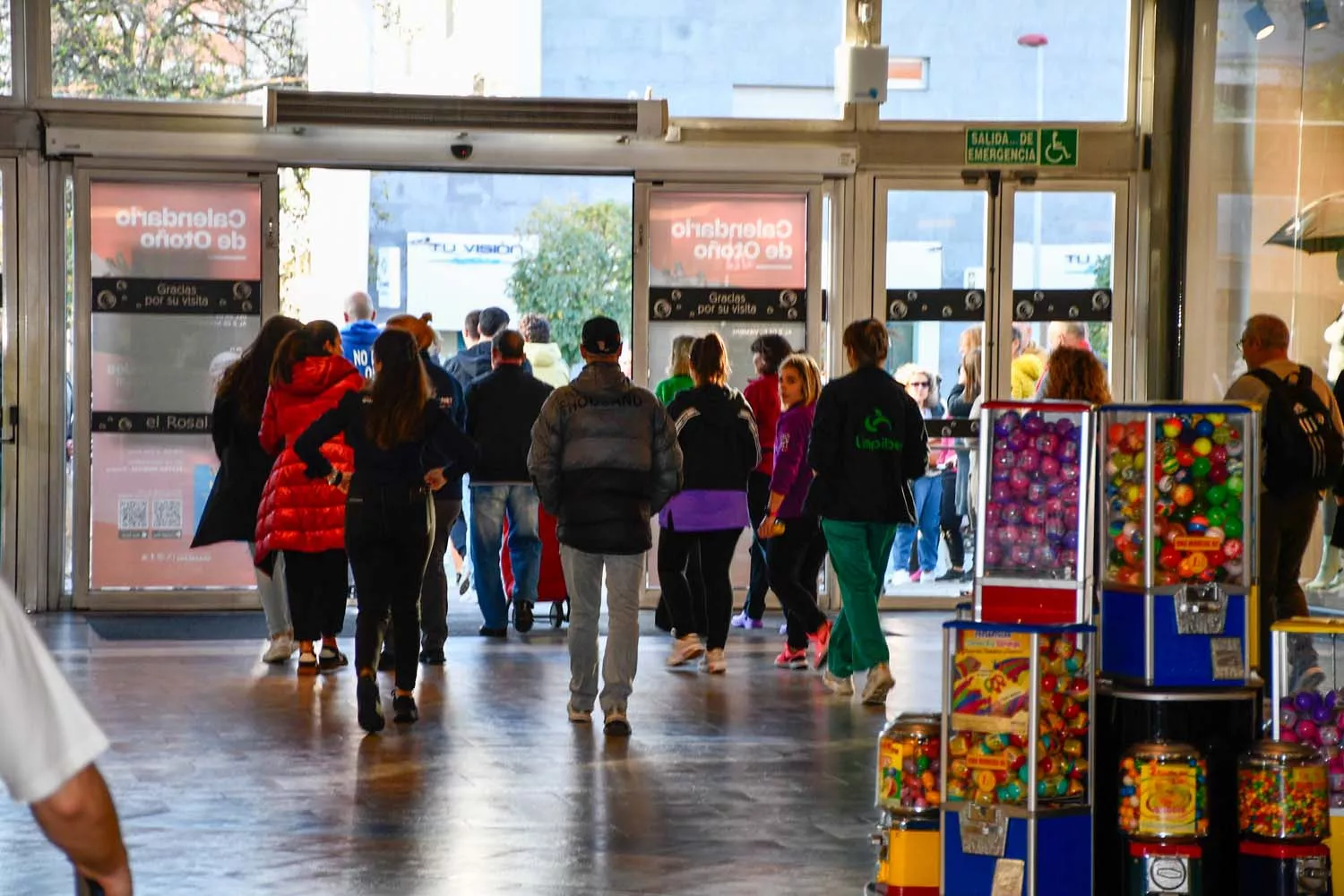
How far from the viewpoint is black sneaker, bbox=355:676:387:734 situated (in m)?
7.68

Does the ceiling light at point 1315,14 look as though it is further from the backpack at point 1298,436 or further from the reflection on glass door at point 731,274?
the backpack at point 1298,436

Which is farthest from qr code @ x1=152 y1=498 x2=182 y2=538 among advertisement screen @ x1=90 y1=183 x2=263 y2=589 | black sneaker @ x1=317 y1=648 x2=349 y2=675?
black sneaker @ x1=317 y1=648 x2=349 y2=675

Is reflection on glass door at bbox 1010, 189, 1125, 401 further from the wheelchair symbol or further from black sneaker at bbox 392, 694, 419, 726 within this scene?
black sneaker at bbox 392, 694, 419, 726

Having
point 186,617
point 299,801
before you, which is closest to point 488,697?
Result: point 299,801

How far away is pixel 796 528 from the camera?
9.55 m

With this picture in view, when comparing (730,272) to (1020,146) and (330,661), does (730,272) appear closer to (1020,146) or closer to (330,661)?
(1020,146)

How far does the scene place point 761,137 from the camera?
1238cm

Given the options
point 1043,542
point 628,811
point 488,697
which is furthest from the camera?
point 488,697

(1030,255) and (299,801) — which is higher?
(1030,255)

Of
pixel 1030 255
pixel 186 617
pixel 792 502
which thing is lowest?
pixel 186 617

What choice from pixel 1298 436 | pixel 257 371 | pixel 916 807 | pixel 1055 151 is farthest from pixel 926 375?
pixel 916 807

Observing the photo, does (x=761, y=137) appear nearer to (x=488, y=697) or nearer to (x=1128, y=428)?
(x=488, y=697)

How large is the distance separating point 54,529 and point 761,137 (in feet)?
16.3

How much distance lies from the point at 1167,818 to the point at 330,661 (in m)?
5.38
